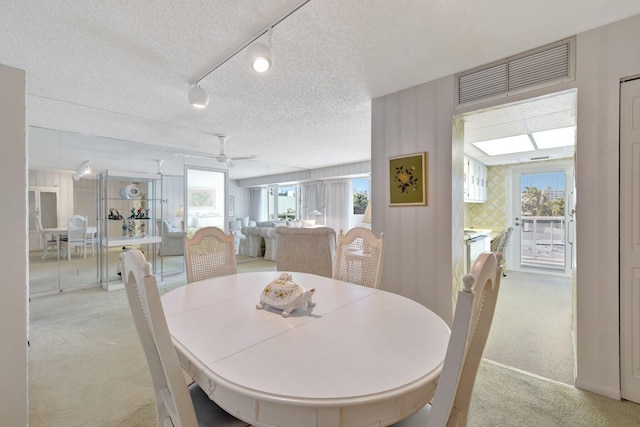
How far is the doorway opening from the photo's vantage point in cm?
242

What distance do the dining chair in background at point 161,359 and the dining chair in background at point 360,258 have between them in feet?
3.89

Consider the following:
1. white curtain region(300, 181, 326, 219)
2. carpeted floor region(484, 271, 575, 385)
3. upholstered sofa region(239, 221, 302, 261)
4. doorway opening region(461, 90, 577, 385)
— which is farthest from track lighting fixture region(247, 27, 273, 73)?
white curtain region(300, 181, 326, 219)

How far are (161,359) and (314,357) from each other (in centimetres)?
45

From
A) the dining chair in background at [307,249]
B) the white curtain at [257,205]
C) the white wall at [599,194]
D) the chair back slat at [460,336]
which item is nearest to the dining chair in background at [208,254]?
the dining chair in background at [307,249]

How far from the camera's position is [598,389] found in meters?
1.81

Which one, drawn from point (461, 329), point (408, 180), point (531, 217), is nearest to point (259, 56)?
point (461, 329)

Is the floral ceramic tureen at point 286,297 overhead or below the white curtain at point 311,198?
below

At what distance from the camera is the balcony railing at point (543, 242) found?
16.9ft

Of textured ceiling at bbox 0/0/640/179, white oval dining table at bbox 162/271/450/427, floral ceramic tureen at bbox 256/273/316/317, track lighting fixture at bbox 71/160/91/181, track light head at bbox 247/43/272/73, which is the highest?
textured ceiling at bbox 0/0/640/179

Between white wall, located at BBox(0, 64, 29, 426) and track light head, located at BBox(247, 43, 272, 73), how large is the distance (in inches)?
44.2

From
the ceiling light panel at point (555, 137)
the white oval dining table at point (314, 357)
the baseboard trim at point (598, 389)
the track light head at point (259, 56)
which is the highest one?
the ceiling light panel at point (555, 137)

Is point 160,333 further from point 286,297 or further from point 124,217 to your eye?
point 124,217

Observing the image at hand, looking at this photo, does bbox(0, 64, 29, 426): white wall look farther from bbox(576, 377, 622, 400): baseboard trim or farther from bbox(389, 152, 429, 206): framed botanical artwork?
bbox(576, 377, 622, 400): baseboard trim

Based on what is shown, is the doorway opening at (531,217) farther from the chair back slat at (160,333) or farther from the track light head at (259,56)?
the chair back slat at (160,333)
